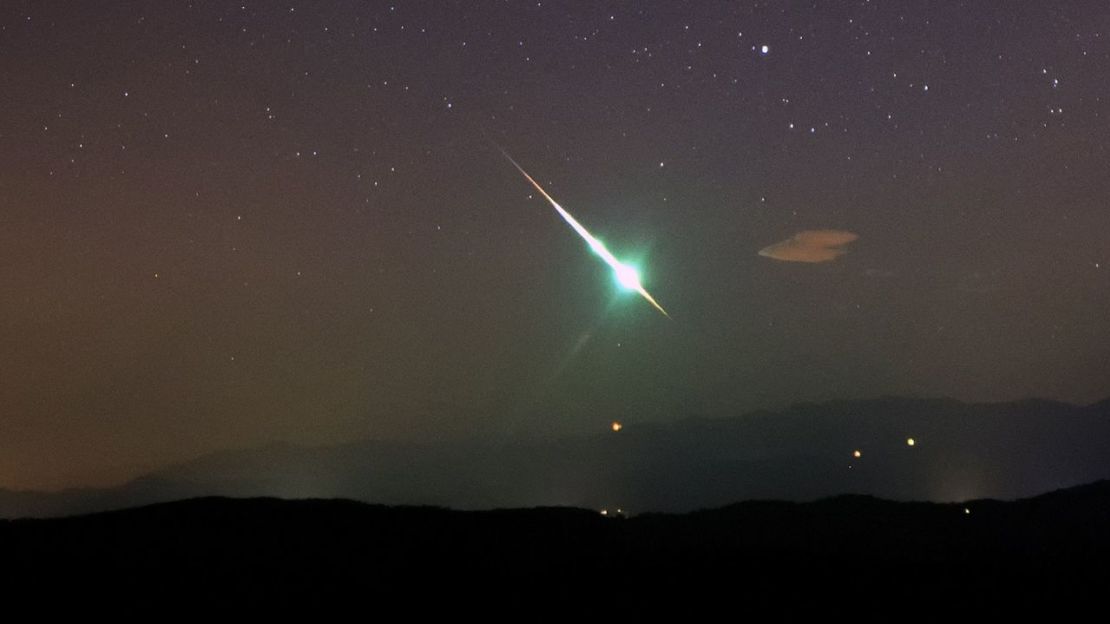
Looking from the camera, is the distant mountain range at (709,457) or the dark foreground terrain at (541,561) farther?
the distant mountain range at (709,457)

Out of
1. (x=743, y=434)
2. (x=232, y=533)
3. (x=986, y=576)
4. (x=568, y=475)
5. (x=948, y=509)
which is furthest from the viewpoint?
(x=743, y=434)

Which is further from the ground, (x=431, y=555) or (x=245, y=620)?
(x=431, y=555)

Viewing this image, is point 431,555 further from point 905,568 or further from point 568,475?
point 568,475

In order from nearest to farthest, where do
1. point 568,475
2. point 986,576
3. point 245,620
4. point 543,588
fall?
point 245,620 → point 543,588 → point 986,576 → point 568,475

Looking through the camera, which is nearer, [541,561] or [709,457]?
[541,561]

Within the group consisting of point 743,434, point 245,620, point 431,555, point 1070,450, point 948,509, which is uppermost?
point 743,434

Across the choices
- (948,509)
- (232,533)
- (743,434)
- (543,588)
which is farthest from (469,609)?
(743,434)

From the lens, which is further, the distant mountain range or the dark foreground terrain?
the distant mountain range

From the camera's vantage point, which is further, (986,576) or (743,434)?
(743,434)
